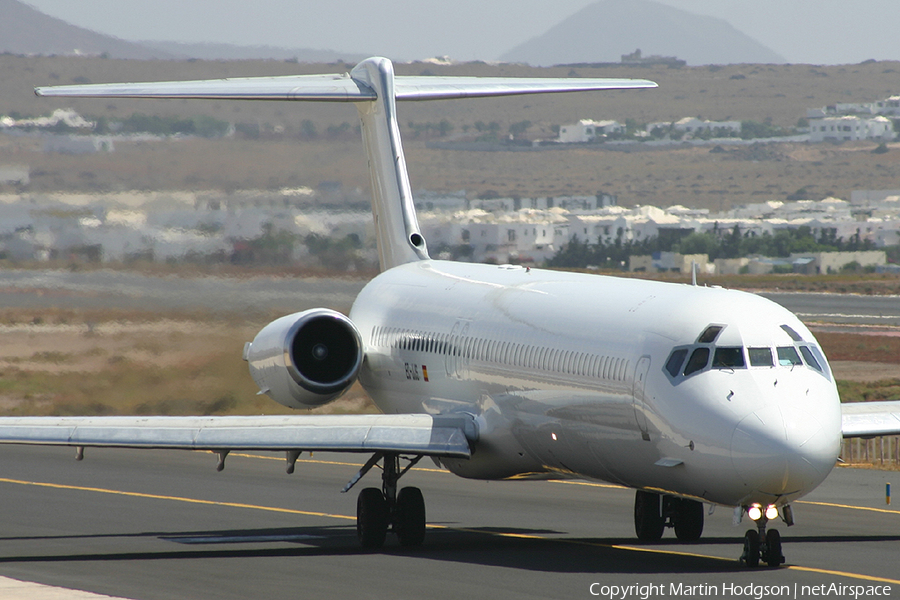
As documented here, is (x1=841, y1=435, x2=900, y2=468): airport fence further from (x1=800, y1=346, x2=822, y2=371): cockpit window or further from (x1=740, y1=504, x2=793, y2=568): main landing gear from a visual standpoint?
(x1=800, y1=346, x2=822, y2=371): cockpit window

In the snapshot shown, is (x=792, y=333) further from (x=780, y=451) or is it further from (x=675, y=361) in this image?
(x=780, y=451)

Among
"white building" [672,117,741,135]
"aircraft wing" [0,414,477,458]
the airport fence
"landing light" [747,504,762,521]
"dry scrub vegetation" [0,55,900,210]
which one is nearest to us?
"landing light" [747,504,762,521]

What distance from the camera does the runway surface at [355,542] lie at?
18.0m

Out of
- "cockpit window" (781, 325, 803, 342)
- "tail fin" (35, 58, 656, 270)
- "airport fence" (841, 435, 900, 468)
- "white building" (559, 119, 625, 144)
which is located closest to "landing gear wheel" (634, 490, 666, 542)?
"cockpit window" (781, 325, 803, 342)

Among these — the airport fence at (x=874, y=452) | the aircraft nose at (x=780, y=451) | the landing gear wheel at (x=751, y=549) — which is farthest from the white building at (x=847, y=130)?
the aircraft nose at (x=780, y=451)

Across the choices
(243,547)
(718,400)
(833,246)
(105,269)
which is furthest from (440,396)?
(833,246)

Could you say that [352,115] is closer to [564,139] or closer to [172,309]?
[172,309]

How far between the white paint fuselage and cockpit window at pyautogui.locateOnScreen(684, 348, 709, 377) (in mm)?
80

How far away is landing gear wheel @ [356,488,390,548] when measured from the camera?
2201cm

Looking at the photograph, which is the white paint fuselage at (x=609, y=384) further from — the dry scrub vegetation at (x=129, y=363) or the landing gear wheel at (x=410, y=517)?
the dry scrub vegetation at (x=129, y=363)

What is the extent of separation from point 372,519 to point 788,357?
284 inches

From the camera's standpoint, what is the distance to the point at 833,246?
111125mm

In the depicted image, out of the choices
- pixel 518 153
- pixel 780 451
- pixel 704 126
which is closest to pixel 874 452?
pixel 780 451

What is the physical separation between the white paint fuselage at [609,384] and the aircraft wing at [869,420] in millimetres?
2442
